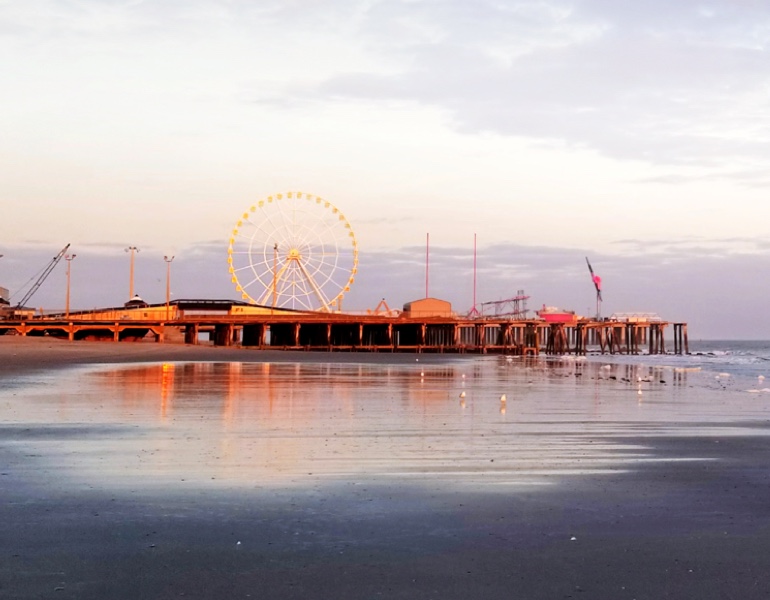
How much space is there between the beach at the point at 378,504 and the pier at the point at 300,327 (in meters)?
67.6

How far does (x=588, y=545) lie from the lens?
6.37 metres

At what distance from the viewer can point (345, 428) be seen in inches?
538

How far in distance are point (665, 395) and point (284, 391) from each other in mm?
9860

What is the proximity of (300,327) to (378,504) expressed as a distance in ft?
299

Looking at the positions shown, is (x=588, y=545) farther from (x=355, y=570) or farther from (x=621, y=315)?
(x=621, y=315)

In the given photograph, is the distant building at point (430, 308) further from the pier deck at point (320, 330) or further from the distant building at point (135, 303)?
the distant building at point (135, 303)

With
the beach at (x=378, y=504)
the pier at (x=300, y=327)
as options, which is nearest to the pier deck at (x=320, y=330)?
the pier at (x=300, y=327)

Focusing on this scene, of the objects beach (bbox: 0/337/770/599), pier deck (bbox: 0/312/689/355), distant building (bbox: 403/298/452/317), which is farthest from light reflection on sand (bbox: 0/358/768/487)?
distant building (bbox: 403/298/452/317)

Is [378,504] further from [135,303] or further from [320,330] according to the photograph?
[135,303]

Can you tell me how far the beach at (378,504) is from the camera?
5.50 m

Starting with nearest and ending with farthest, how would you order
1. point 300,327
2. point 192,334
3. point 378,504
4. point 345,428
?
1. point 378,504
2. point 345,428
3. point 192,334
4. point 300,327

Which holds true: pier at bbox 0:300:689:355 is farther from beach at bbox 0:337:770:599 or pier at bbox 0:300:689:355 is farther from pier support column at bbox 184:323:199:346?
beach at bbox 0:337:770:599

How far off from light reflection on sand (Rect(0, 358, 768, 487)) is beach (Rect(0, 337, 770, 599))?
6 centimetres

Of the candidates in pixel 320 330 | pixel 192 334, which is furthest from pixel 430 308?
pixel 192 334
